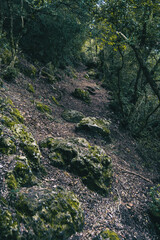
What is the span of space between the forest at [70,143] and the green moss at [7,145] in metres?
0.02

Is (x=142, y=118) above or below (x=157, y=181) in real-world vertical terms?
above

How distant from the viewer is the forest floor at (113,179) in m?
3.64

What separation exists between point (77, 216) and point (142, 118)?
7.77 meters

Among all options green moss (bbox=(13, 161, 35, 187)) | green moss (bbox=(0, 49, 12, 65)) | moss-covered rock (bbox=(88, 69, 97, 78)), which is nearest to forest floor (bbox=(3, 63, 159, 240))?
green moss (bbox=(13, 161, 35, 187))

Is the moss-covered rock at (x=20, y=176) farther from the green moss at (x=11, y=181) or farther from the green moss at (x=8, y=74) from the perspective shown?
the green moss at (x=8, y=74)

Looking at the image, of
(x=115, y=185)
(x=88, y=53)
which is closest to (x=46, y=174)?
(x=115, y=185)

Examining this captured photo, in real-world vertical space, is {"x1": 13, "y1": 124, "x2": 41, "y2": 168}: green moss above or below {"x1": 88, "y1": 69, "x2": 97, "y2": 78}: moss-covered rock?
below

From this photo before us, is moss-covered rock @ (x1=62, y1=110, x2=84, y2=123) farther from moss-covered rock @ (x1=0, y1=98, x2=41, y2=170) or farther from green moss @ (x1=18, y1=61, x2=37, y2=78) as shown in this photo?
moss-covered rock @ (x1=0, y1=98, x2=41, y2=170)

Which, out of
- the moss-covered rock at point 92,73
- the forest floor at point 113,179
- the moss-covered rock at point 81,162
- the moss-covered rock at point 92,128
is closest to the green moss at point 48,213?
the forest floor at point 113,179

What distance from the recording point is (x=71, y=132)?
621 centimetres

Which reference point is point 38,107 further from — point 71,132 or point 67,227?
point 67,227

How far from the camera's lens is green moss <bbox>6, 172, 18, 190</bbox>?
8.43 feet

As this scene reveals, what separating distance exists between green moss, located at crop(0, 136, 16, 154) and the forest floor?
3.09 ft

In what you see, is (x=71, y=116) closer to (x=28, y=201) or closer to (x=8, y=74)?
(x=8, y=74)
